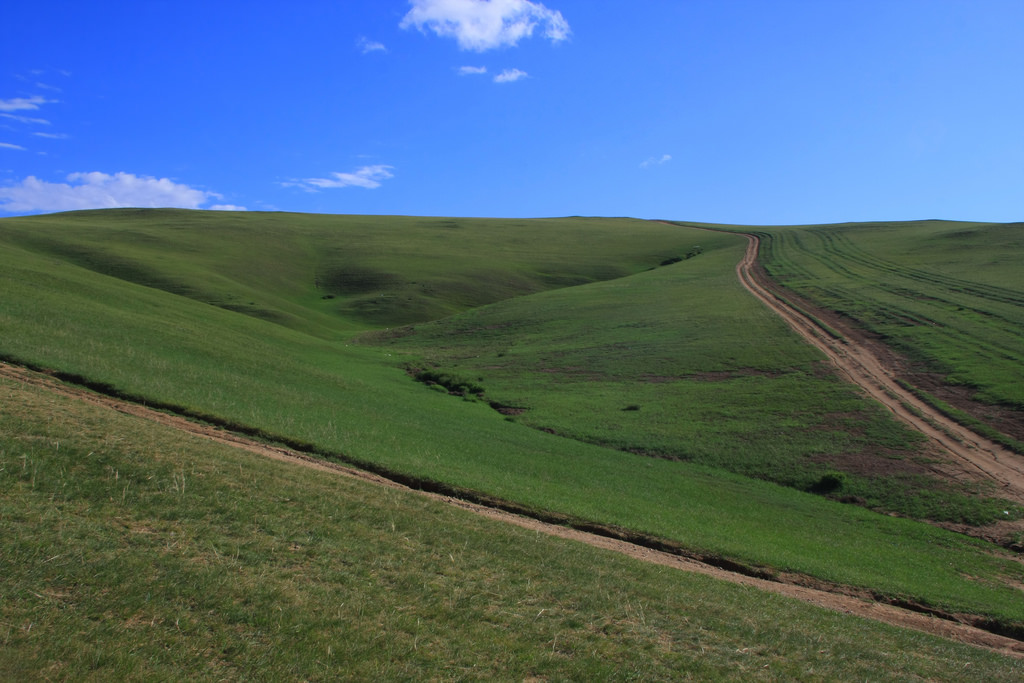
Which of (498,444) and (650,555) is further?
(498,444)

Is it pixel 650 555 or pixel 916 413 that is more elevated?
pixel 916 413

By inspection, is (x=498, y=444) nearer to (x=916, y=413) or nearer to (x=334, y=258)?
(x=916, y=413)

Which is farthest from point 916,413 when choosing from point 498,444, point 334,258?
point 334,258

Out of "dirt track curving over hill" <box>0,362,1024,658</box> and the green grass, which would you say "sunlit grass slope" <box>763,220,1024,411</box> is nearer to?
the green grass

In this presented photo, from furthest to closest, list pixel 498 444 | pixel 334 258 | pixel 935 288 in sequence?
pixel 334 258
pixel 935 288
pixel 498 444

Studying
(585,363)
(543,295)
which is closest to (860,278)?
(543,295)

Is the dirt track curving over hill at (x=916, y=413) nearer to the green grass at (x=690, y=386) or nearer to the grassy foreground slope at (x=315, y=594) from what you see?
the green grass at (x=690, y=386)

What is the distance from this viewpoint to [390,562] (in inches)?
423

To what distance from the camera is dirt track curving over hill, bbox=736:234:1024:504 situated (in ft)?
81.6

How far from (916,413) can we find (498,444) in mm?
20859

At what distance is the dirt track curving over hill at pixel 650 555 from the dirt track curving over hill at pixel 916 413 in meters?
11.3

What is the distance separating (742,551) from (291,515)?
462 inches

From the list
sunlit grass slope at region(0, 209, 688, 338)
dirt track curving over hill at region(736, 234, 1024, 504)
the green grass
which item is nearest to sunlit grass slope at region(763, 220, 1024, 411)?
dirt track curving over hill at region(736, 234, 1024, 504)

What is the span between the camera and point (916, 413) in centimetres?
3084
